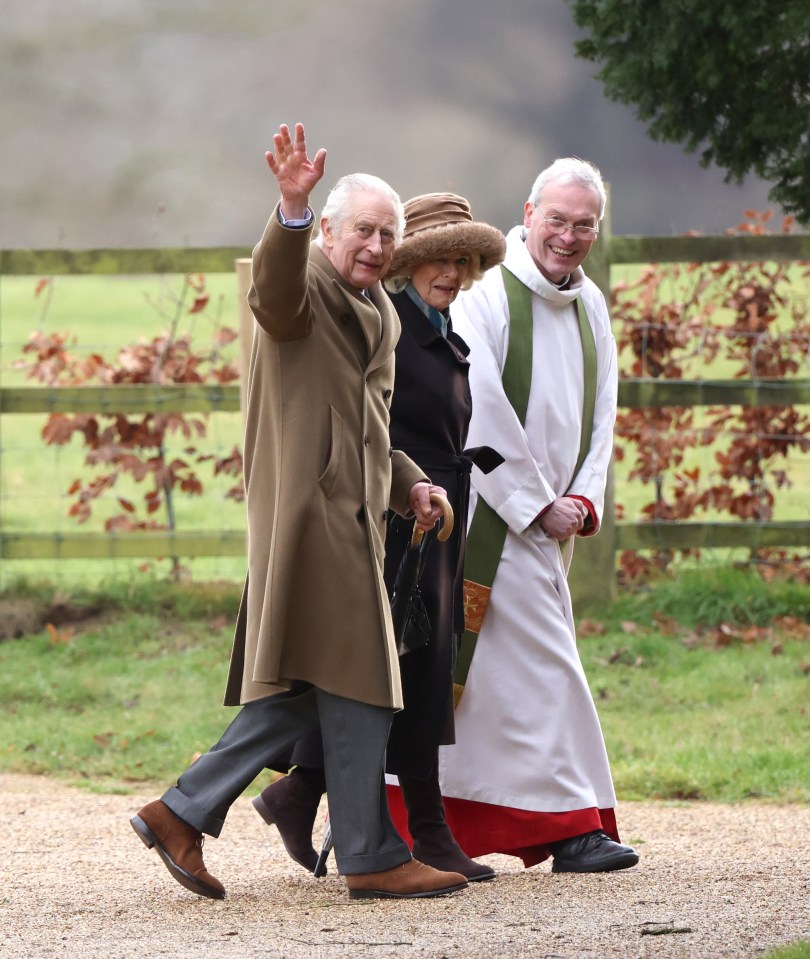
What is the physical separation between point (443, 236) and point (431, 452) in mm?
537

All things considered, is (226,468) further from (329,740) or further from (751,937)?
(751,937)

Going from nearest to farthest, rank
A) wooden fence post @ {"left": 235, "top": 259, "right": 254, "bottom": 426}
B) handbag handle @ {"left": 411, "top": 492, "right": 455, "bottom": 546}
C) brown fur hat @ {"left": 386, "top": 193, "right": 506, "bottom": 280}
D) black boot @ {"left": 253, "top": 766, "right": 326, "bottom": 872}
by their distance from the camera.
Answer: handbag handle @ {"left": 411, "top": 492, "right": 455, "bottom": 546}, brown fur hat @ {"left": 386, "top": 193, "right": 506, "bottom": 280}, black boot @ {"left": 253, "top": 766, "right": 326, "bottom": 872}, wooden fence post @ {"left": 235, "top": 259, "right": 254, "bottom": 426}

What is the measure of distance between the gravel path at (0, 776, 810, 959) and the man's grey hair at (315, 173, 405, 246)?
4.90 feet

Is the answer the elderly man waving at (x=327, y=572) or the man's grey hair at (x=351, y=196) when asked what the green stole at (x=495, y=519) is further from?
the man's grey hair at (x=351, y=196)

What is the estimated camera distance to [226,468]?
784 cm

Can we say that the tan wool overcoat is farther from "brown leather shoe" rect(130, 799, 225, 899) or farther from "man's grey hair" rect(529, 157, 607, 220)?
"man's grey hair" rect(529, 157, 607, 220)

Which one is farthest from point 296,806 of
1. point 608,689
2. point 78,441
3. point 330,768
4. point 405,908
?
point 78,441

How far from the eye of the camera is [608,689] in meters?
6.35

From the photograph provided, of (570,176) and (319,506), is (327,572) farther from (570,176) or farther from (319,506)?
(570,176)

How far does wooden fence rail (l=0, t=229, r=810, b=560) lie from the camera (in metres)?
7.06

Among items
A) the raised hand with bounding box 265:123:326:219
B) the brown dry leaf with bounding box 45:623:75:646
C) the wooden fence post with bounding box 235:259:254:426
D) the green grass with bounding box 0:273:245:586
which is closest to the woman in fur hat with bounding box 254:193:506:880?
the raised hand with bounding box 265:123:326:219

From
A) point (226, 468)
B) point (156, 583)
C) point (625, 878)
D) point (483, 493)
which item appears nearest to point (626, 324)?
point (226, 468)

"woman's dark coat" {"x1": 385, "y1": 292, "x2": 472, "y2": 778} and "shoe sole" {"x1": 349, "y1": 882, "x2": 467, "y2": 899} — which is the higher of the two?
"woman's dark coat" {"x1": 385, "y1": 292, "x2": 472, "y2": 778}

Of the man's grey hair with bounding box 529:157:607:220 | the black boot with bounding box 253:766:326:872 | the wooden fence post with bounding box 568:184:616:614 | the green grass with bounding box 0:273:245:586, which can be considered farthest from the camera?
the green grass with bounding box 0:273:245:586
